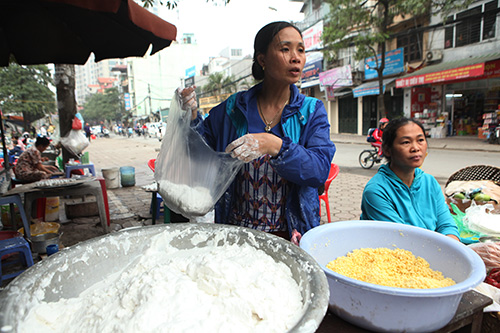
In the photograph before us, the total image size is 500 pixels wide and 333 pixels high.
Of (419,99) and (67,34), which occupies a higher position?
(419,99)

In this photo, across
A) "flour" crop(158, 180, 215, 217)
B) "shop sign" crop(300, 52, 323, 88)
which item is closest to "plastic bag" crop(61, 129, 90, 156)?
"flour" crop(158, 180, 215, 217)

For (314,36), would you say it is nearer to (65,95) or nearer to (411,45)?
(411,45)

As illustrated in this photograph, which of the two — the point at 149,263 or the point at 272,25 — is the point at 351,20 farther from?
the point at 149,263

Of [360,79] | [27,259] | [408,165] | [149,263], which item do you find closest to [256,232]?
[149,263]

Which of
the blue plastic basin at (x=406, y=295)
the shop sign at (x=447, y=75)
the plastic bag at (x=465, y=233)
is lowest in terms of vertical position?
the plastic bag at (x=465, y=233)

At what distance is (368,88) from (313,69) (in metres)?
5.66

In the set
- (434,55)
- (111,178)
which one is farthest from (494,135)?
(111,178)

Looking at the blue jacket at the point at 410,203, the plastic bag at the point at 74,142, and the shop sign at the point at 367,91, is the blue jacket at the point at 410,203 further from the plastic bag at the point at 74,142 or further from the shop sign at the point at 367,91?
the shop sign at the point at 367,91

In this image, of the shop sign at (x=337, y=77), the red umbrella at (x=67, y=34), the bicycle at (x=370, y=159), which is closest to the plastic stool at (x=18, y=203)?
the red umbrella at (x=67, y=34)

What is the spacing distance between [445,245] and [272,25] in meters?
1.15

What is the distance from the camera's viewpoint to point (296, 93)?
4.54ft

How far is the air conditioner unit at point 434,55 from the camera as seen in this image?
13.5 metres

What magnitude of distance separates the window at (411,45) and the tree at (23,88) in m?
22.2

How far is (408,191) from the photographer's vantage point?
1.73 meters
